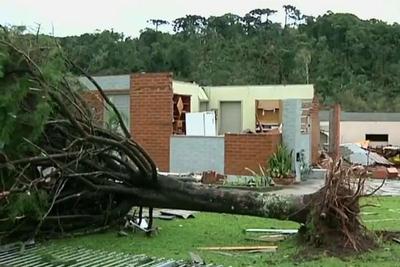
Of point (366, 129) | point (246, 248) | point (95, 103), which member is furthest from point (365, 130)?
point (246, 248)

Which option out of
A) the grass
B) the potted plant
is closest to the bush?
the potted plant

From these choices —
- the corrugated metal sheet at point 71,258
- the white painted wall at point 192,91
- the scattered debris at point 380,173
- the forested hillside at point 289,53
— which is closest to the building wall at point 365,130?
the forested hillside at point 289,53

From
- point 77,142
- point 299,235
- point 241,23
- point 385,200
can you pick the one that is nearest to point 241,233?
point 299,235

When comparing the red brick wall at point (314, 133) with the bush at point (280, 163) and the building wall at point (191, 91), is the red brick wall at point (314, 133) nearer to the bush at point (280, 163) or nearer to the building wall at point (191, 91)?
the building wall at point (191, 91)

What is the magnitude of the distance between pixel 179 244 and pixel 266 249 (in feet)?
3.91

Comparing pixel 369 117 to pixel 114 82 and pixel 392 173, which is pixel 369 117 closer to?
pixel 392 173

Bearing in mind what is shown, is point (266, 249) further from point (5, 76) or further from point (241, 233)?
point (5, 76)

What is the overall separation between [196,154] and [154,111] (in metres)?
1.78

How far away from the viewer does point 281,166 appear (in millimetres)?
16297

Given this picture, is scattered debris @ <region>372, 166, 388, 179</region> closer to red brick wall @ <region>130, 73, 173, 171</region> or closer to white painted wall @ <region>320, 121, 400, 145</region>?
red brick wall @ <region>130, 73, 173, 171</region>

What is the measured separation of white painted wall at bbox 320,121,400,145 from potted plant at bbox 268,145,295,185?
1928cm

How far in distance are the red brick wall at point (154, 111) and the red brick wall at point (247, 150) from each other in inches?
80.5

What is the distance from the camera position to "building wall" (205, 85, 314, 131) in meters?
22.0

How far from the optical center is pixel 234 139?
16.9 m
